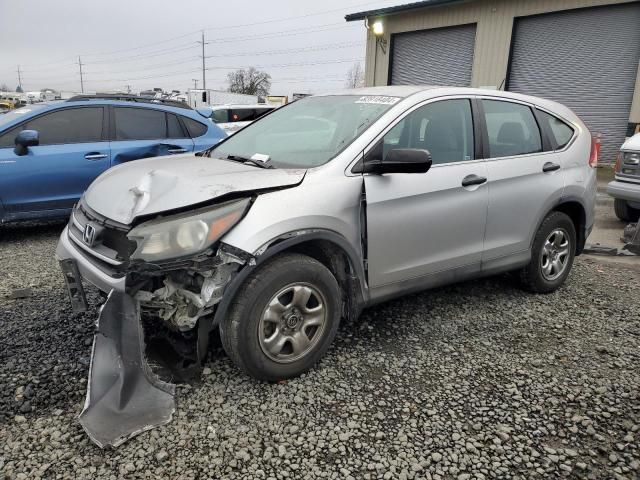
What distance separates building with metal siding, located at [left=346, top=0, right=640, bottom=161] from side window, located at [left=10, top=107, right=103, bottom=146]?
35.8ft

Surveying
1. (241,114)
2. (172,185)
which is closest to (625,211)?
(172,185)

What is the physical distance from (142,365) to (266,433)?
74 cm

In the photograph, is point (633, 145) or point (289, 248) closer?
point (289, 248)

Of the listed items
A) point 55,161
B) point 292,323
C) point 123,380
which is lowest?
point 123,380

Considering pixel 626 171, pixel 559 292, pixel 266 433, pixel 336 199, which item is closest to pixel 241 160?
pixel 336 199

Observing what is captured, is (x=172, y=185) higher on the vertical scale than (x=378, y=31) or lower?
lower

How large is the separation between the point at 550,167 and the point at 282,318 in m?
2.67

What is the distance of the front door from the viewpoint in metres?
3.17

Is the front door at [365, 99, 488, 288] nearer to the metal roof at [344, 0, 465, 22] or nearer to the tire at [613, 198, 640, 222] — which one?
the tire at [613, 198, 640, 222]

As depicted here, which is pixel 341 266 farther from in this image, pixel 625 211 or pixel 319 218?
pixel 625 211

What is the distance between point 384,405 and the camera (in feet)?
9.24

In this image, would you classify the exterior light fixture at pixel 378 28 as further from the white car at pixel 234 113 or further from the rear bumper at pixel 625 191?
the rear bumper at pixel 625 191

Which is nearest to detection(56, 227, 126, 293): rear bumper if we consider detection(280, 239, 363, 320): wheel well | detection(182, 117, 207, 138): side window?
detection(280, 239, 363, 320): wheel well

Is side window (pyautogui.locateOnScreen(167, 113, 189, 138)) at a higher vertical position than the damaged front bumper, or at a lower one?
higher
